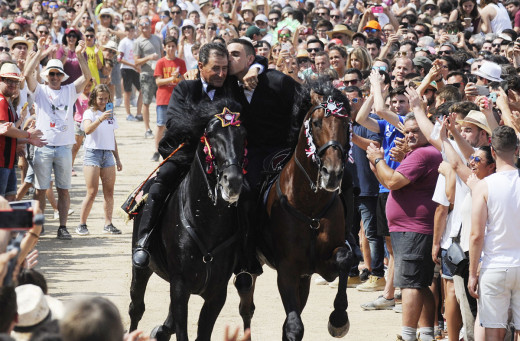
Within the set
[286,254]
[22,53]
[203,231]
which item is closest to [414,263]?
[286,254]

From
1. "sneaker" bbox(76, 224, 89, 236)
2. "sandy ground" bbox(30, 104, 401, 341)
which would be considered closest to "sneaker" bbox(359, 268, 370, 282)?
"sandy ground" bbox(30, 104, 401, 341)

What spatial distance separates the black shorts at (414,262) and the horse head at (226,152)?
2207 mm

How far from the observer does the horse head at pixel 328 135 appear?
712 centimetres

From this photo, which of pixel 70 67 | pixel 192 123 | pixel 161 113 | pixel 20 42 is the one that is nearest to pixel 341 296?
pixel 192 123

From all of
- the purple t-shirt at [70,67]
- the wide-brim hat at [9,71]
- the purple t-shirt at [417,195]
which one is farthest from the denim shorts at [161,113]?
the purple t-shirt at [417,195]

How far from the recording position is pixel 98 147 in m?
14.0

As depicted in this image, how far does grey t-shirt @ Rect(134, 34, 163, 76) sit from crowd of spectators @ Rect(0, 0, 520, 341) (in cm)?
4

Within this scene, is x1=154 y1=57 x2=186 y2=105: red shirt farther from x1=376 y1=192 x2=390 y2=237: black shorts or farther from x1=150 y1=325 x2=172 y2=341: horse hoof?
x1=150 y1=325 x2=172 y2=341: horse hoof

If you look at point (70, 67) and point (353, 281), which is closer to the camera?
point (353, 281)

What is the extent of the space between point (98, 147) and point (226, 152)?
7263 mm

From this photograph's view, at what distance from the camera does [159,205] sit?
7.91 m

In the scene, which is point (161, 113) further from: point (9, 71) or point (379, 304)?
point (379, 304)

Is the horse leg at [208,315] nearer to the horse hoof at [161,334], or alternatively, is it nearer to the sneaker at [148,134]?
the horse hoof at [161,334]

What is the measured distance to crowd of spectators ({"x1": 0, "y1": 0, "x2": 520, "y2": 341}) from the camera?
23.6 ft
